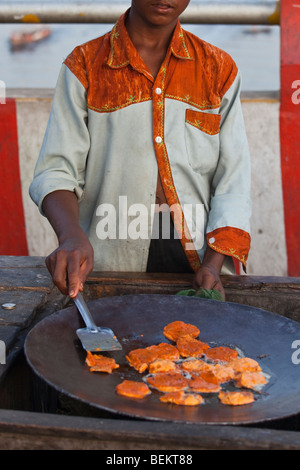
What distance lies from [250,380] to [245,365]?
57 millimetres

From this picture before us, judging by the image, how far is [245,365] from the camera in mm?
1453

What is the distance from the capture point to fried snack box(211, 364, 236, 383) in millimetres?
1433

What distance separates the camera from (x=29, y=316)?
5.33 feet

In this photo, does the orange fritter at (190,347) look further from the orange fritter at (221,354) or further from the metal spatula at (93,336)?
the metal spatula at (93,336)

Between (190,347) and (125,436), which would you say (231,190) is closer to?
(190,347)

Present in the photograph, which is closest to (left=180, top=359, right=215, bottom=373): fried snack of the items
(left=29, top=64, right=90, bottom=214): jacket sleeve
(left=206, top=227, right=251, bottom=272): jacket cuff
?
(left=206, top=227, right=251, bottom=272): jacket cuff

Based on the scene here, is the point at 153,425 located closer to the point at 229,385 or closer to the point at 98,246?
the point at 229,385

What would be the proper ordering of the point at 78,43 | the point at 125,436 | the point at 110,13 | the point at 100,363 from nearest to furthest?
1. the point at 125,436
2. the point at 100,363
3. the point at 110,13
4. the point at 78,43

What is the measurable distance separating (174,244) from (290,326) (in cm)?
64

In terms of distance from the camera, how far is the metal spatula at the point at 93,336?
1498mm

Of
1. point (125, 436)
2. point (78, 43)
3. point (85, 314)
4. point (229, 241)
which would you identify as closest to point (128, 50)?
point (229, 241)

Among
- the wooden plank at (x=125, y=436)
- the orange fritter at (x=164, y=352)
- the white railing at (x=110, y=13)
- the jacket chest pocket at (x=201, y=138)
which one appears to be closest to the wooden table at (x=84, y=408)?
the wooden plank at (x=125, y=436)

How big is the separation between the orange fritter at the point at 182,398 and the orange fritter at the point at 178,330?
28cm

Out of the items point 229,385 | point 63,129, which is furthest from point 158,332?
point 63,129
